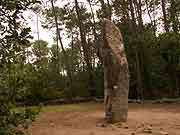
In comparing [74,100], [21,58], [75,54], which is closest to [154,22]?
[74,100]

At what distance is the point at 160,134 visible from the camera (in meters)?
8.05

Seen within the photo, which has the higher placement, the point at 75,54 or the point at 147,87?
the point at 75,54

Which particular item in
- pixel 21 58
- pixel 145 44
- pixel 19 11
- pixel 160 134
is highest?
pixel 145 44

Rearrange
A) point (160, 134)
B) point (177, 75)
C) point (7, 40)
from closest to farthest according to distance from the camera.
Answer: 1. point (7, 40)
2. point (160, 134)
3. point (177, 75)

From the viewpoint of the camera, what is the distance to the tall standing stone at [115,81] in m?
10.5

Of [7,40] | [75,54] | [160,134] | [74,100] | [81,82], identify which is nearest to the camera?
[7,40]

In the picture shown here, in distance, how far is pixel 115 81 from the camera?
1062 centimetres

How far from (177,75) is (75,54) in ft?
78.9

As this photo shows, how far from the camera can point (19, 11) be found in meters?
2.58

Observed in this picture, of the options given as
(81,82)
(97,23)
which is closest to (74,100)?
(81,82)

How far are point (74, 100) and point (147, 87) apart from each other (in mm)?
4720

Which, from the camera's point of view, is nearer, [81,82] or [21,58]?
[21,58]

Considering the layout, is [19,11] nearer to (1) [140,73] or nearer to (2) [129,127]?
(2) [129,127]

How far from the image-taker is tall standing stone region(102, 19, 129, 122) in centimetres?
1052
